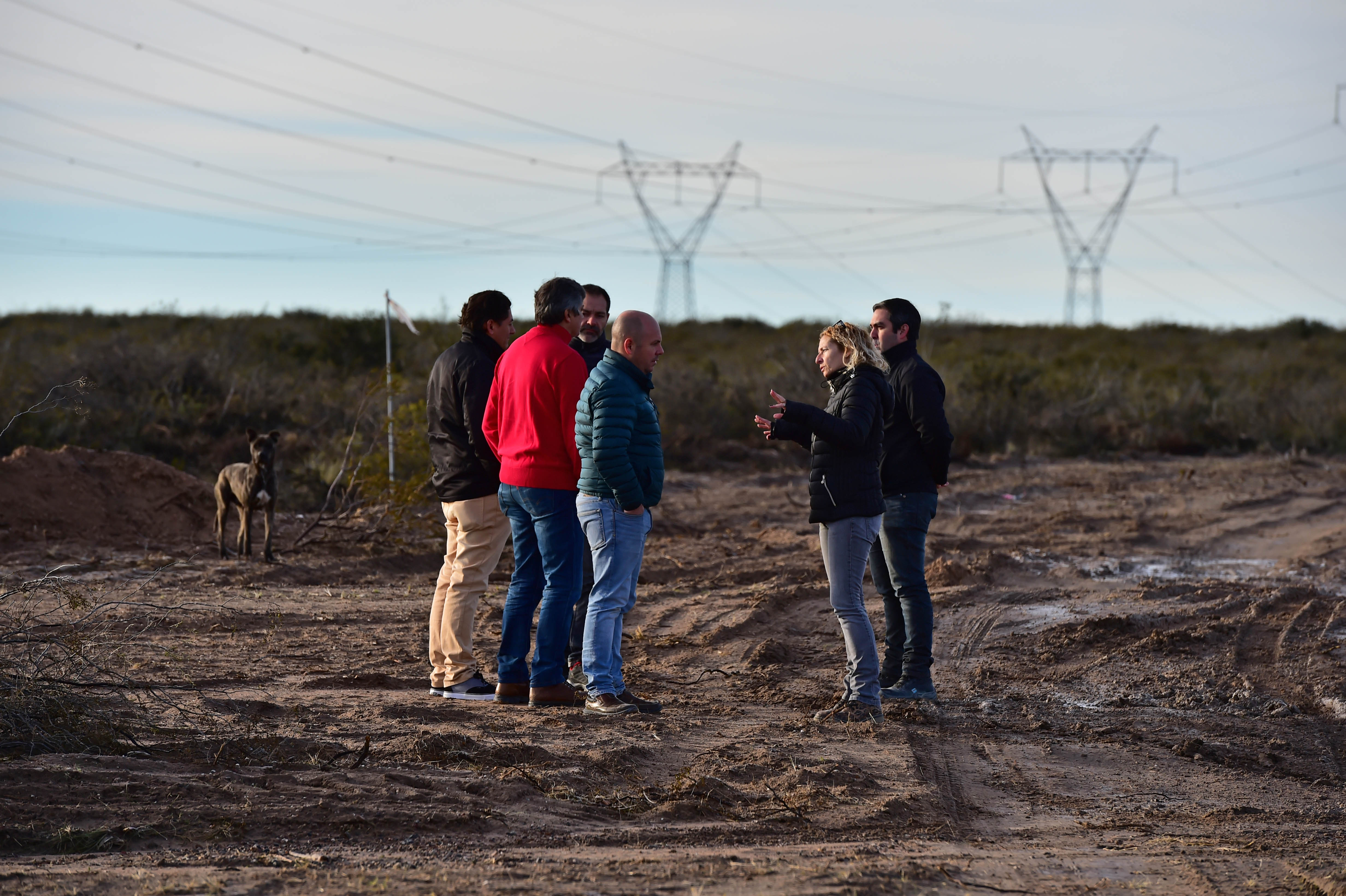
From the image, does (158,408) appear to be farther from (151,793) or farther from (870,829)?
(870,829)

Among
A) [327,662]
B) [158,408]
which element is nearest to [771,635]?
[327,662]

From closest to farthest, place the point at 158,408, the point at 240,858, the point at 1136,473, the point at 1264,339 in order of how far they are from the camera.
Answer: the point at 240,858, the point at 158,408, the point at 1136,473, the point at 1264,339

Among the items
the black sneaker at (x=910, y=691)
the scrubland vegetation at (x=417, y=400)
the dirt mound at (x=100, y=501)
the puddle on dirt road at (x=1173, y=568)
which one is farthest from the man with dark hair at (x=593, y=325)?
the dirt mound at (x=100, y=501)

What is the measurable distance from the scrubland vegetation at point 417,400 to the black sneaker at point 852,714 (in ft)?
21.4

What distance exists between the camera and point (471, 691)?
700 centimetres

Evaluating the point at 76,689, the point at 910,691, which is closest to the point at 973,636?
the point at 910,691

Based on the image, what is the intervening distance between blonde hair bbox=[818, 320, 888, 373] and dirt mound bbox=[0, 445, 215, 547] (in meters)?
8.80

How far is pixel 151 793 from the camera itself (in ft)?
16.3

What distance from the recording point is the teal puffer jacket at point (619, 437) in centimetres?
621

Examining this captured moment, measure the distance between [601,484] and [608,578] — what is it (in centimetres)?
53

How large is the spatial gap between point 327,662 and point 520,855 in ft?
12.6

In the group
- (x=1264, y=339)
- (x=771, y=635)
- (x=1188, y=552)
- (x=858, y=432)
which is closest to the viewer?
(x=858, y=432)

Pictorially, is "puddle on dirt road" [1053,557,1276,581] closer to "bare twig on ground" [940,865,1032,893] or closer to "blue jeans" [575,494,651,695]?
"blue jeans" [575,494,651,695]

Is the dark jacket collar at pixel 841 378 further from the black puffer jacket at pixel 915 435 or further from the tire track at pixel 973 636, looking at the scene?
the tire track at pixel 973 636
